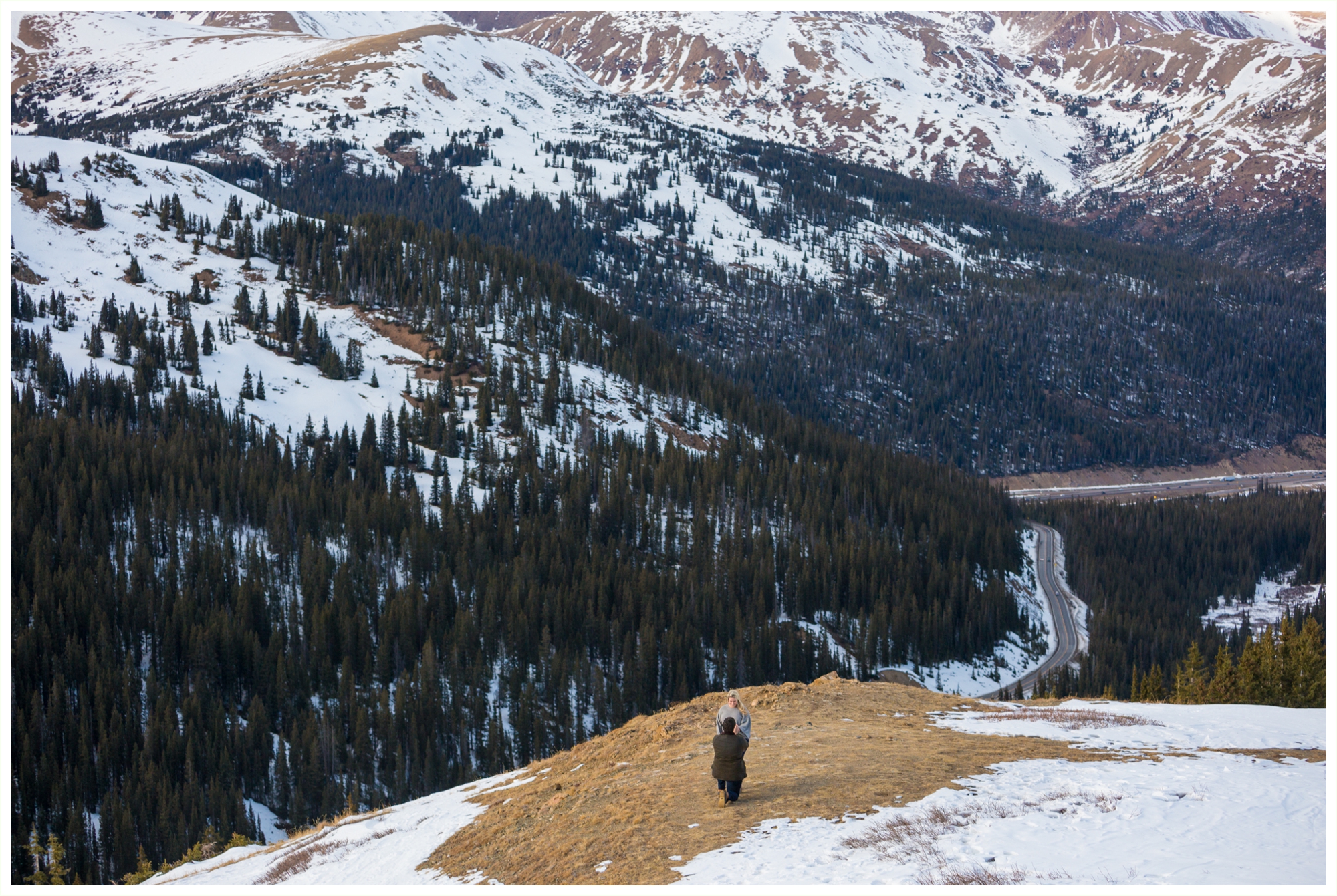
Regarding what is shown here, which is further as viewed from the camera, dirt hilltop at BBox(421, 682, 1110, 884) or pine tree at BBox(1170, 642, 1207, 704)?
pine tree at BBox(1170, 642, 1207, 704)

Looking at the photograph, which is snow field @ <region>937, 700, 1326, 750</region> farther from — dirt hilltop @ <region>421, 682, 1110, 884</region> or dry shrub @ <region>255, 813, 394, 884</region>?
dry shrub @ <region>255, 813, 394, 884</region>

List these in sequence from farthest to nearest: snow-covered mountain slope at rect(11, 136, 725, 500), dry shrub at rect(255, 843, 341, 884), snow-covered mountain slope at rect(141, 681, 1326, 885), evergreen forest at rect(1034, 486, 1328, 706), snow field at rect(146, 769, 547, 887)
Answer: snow-covered mountain slope at rect(11, 136, 725, 500) < evergreen forest at rect(1034, 486, 1328, 706) < dry shrub at rect(255, 843, 341, 884) < snow field at rect(146, 769, 547, 887) < snow-covered mountain slope at rect(141, 681, 1326, 885)

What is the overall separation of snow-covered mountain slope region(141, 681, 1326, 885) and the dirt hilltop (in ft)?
0.41

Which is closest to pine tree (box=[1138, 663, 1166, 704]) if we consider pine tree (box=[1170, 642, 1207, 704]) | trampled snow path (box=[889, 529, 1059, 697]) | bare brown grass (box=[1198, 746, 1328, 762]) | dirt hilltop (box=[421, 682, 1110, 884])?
pine tree (box=[1170, 642, 1207, 704])

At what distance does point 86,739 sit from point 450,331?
114503 mm

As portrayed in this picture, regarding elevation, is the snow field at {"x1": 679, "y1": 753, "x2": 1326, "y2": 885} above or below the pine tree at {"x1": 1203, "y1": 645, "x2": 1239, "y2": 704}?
above

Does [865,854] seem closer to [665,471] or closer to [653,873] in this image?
[653,873]

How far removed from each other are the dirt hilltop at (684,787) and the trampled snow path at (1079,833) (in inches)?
43.9

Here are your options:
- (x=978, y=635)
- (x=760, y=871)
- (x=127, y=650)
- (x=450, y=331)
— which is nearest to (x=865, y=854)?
(x=760, y=871)

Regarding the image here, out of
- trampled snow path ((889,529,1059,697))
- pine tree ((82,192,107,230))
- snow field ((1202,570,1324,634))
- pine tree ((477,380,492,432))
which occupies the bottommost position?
snow field ((1202,570,1324,634))

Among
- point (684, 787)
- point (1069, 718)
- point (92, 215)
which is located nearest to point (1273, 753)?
point (1069, 718)

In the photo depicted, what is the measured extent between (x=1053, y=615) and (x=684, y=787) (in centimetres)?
14221

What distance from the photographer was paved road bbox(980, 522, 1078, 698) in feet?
425

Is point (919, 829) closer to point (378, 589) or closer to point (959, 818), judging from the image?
point (959, 818)
